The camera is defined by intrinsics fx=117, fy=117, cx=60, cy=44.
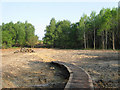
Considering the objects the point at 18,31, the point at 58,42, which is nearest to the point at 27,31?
the point at 18,31

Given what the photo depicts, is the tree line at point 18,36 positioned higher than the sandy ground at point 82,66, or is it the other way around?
the tree line at point 18,36

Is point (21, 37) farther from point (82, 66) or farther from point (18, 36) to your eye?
point (82, 66)

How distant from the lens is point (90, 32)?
33.5m

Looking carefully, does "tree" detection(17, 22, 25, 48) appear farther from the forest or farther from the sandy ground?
the sandy ground

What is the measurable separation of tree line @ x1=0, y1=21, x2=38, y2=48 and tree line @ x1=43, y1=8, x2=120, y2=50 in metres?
5.84

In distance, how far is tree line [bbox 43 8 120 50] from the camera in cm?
2615

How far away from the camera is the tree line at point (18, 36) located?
1509 inches

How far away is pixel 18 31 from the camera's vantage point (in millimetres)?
46062

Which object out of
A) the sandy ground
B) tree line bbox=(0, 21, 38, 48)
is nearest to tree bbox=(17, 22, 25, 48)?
tree line bbox=(0, 21, 38, 48)

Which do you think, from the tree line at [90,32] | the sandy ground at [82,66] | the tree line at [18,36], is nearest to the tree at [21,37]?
the tree line at [18,36]

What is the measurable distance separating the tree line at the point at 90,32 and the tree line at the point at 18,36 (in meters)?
5.84

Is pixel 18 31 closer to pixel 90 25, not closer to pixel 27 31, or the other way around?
pixel 27 31

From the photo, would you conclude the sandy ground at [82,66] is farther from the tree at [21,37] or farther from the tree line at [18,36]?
the tree at [21,37]

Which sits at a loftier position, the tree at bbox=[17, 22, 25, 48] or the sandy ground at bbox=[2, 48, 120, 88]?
the tree at bbox=[17, 22, 25, 48]
